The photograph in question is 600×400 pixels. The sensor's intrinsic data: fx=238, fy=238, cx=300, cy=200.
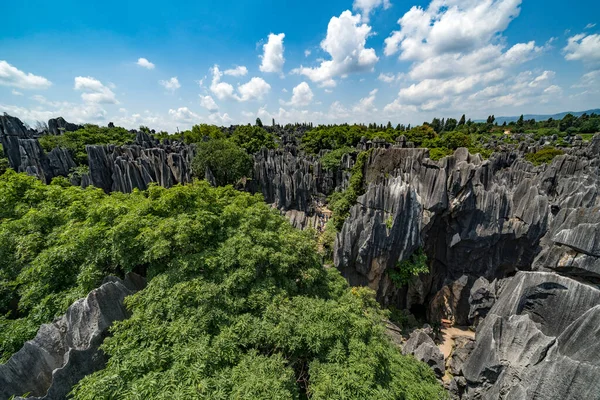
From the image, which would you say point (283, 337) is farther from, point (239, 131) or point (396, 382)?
point (239, 131)

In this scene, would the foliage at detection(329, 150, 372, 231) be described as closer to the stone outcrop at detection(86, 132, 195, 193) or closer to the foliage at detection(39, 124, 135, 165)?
the stone outcrop at detection(86, 132, 195, 193)

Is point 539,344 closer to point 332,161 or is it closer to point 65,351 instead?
point 65,351

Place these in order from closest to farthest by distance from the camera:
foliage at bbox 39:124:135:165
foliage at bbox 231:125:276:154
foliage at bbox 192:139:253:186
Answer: foliage at bbox 192:139:253:186, foliage at bbox 39:124:135:165, foliage at bbox 231:125:276:154

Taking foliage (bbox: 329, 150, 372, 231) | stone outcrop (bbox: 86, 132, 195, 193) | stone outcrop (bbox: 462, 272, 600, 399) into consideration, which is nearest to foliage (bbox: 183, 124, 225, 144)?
stone outcrop (bbox: 86, 132, 195, 193)

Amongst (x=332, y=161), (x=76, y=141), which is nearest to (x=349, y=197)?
(x=332, y=161)

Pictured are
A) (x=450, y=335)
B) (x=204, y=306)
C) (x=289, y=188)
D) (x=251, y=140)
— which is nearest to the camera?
(x=204, y=306)

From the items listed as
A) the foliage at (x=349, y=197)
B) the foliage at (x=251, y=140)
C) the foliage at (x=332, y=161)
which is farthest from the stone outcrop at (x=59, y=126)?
the foliage at (x=349, y=197)
